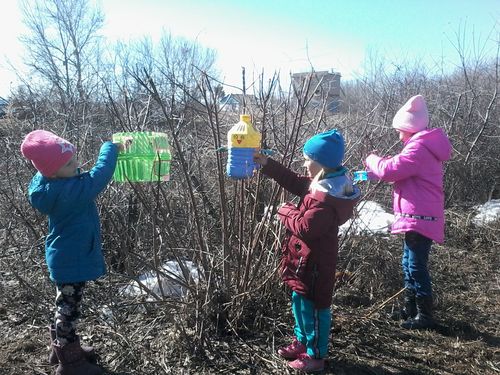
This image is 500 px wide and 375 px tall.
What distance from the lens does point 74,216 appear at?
235 centimetres

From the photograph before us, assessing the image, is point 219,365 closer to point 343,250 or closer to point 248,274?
point 248,274

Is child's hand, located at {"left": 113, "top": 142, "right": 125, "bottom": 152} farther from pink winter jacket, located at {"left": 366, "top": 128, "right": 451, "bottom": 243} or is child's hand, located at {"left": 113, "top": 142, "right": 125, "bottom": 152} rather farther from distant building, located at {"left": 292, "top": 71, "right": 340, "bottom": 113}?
pink winter jacket, located at {"left": 366, "top": 128, "right": 451, "bottom": 243}

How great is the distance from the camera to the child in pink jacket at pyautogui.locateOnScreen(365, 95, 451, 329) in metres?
2.96

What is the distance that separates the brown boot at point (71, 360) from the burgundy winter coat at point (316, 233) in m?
1.21

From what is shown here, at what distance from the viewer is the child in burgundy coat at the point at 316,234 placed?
2264 mm

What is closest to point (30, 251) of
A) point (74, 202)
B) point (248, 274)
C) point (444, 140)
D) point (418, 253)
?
point (74, 202)

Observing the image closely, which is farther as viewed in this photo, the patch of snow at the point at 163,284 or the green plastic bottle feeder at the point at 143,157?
the patch of snow at the point at 163,284

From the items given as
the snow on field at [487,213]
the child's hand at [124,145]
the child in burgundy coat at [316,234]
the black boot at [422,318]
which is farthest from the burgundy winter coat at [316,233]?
the snow on field at [487,213]

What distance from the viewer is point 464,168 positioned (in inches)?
264

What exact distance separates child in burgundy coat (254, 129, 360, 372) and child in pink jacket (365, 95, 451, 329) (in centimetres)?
74

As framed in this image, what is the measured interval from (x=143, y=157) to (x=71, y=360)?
3.83 ft

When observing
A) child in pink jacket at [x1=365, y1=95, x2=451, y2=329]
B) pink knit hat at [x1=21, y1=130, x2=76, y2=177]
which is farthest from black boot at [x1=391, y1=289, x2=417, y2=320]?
pink knit hat at [x1=21, y1=130, x2=76, y2=177]

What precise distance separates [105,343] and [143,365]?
1.36 feet

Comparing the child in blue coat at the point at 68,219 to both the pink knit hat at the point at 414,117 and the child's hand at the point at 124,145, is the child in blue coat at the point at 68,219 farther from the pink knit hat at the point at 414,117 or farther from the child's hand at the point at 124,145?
the pink knit hat at the point at 414,117
